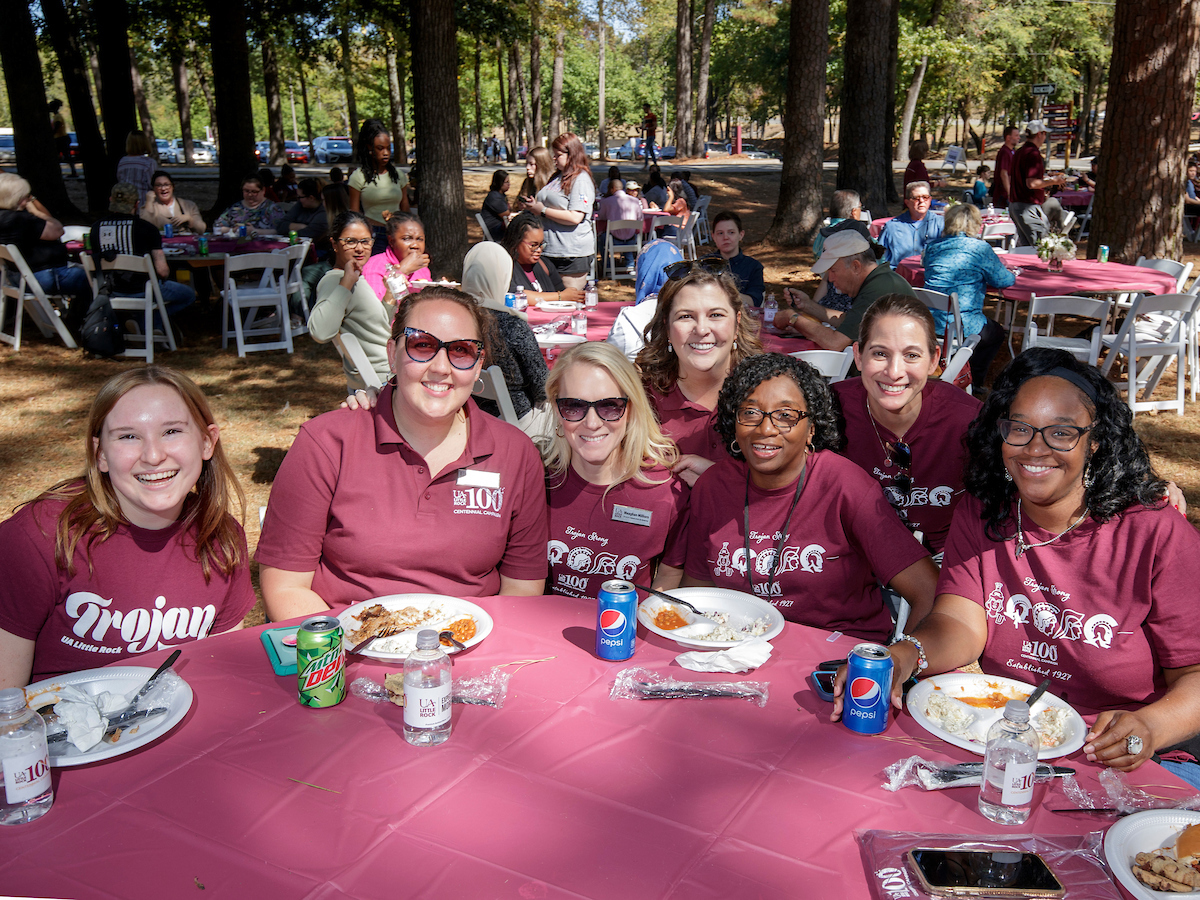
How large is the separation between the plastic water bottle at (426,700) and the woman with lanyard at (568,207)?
26.0 ft

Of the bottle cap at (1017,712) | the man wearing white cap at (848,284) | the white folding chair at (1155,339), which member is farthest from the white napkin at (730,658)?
the white folding chair at (1155,339)

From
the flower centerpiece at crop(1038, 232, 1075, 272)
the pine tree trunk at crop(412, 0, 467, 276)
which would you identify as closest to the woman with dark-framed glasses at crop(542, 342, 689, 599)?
the flower centerpiece at crop(1038, 232, 1075, 272)

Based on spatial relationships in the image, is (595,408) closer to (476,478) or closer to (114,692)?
(476,478)

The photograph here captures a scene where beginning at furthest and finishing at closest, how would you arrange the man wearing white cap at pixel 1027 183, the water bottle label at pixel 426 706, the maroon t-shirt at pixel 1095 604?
1. the man wearing white cap at pixel 1027 183
2. the maroon t-shirt at pixel 1095 604
3. the water bottle label at pixel 426 706

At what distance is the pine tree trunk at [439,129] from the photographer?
10625mm

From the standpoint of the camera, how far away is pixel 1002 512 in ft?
7.83

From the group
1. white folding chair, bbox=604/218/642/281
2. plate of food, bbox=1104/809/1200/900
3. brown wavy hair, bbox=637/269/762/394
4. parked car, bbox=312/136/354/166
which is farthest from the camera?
parked car, bbox=312/136/354/166

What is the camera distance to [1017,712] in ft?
5.58

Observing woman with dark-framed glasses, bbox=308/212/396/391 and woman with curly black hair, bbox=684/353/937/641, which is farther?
woman with dark-framed glasses, bbox=308/212/396/391

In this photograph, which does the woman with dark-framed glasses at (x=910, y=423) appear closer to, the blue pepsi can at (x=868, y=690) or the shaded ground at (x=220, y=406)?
the blue pepsi can at (x=868, y=690)

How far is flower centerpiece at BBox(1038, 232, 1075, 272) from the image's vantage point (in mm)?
8461

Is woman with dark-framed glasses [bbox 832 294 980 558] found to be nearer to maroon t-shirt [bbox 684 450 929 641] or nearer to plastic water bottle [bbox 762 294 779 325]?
maroon t-shirt [bbox 684 450 929 641]

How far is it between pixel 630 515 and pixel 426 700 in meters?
1.26

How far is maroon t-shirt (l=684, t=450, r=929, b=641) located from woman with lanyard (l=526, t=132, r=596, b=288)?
22.9 ft
